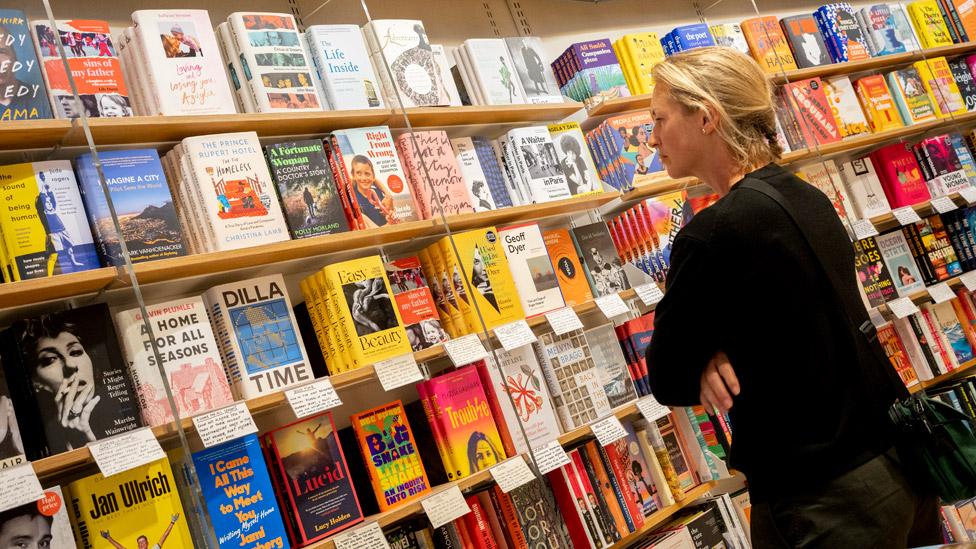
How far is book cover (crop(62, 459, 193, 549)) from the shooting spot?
203cm

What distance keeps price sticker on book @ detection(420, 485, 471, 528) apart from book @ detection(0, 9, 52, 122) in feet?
4.95

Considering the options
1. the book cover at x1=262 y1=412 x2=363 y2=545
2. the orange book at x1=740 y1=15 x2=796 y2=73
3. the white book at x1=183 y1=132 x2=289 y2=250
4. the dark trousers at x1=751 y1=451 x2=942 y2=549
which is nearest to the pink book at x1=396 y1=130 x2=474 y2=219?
the white book at x1=183 y1=132 x2=289 y2=250

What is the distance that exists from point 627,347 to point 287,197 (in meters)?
1.53

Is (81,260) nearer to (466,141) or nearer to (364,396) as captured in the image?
(364,396)

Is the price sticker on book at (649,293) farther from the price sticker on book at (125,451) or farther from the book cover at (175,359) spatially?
the price sticker on book at (125,451)

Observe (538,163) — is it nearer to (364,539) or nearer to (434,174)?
(434,174)

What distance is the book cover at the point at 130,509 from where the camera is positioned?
203cm

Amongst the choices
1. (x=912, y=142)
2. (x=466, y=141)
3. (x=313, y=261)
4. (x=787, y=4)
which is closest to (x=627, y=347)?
(x=466, y=141)

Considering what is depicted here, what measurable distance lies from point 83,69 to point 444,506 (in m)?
1.61

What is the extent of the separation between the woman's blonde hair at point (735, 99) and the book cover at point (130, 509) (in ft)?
5.23

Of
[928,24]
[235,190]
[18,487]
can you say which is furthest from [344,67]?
[928,24]

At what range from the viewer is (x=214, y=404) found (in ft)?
7.55

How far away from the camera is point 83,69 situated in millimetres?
2320

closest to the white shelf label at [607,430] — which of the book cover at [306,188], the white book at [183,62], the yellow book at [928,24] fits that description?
the book cover at [306,188]
